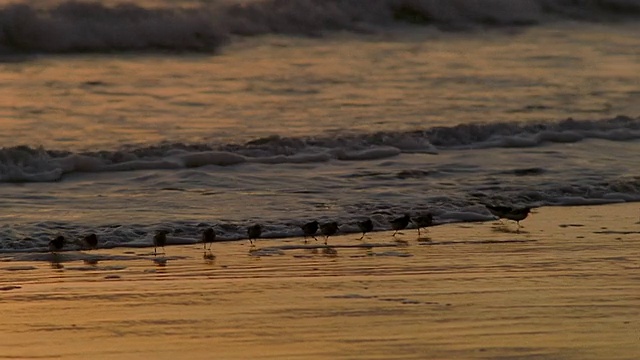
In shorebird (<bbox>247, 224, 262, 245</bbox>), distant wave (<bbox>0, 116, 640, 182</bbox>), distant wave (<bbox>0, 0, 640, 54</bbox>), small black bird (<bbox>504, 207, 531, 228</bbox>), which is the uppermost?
distant wave (<bbox>0, 0, 640, 54</bbox>)

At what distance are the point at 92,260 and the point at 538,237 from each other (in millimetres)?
2992

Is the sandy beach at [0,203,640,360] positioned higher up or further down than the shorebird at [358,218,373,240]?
→ further down

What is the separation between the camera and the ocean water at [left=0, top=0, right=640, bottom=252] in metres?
11.3

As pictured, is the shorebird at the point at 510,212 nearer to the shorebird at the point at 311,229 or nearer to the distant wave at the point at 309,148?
the shorebird at the point at 311,229

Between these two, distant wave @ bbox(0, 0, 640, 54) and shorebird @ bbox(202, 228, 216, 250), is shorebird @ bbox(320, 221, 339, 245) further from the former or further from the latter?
distant wave @ bbox(0, 0, 640, 54)

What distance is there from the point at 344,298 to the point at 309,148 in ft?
18.5

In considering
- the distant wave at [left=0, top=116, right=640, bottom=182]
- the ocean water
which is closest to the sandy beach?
the ocean water

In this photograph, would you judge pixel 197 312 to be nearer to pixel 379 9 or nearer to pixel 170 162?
pixel 170 162

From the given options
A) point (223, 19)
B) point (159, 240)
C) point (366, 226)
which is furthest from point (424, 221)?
point (223, 19)

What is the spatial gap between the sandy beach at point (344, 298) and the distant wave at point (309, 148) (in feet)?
9.37

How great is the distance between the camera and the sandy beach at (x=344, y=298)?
681 centimetres

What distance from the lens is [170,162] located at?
12.8m

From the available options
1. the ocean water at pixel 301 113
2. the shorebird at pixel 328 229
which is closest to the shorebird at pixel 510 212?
the ocean water at pixel 301 113

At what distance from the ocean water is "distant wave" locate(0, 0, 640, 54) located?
0.03 metres
